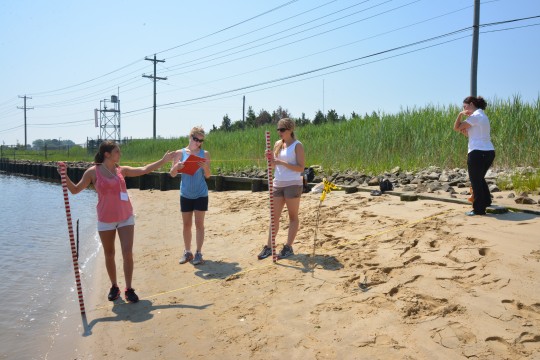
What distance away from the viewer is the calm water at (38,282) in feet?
15.5

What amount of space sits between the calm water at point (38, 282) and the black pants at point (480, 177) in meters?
5.23

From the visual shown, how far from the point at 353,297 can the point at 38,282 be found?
505cm

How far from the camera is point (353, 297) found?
428cm

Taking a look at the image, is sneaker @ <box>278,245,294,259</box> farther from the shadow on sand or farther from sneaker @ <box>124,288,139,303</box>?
sneaker @ <box>124,288,139,303</box>

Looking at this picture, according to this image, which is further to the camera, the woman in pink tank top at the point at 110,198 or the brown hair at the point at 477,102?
the brown hair at the point at 477,102

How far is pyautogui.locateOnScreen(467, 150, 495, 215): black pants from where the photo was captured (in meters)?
6.12

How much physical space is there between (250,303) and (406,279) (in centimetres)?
160

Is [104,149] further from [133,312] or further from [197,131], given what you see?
[133,312]

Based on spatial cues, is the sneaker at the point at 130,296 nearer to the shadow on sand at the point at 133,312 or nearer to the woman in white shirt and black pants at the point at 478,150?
the shadow on sand at the point at 133,312

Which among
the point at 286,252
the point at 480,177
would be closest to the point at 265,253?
the point at 286,252

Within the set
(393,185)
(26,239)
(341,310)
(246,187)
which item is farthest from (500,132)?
(26,239)

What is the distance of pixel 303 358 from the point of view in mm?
3451

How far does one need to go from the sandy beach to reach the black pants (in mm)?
276

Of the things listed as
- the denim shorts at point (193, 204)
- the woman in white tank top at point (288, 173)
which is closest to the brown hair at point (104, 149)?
the denim shorts at point (193, 204)
